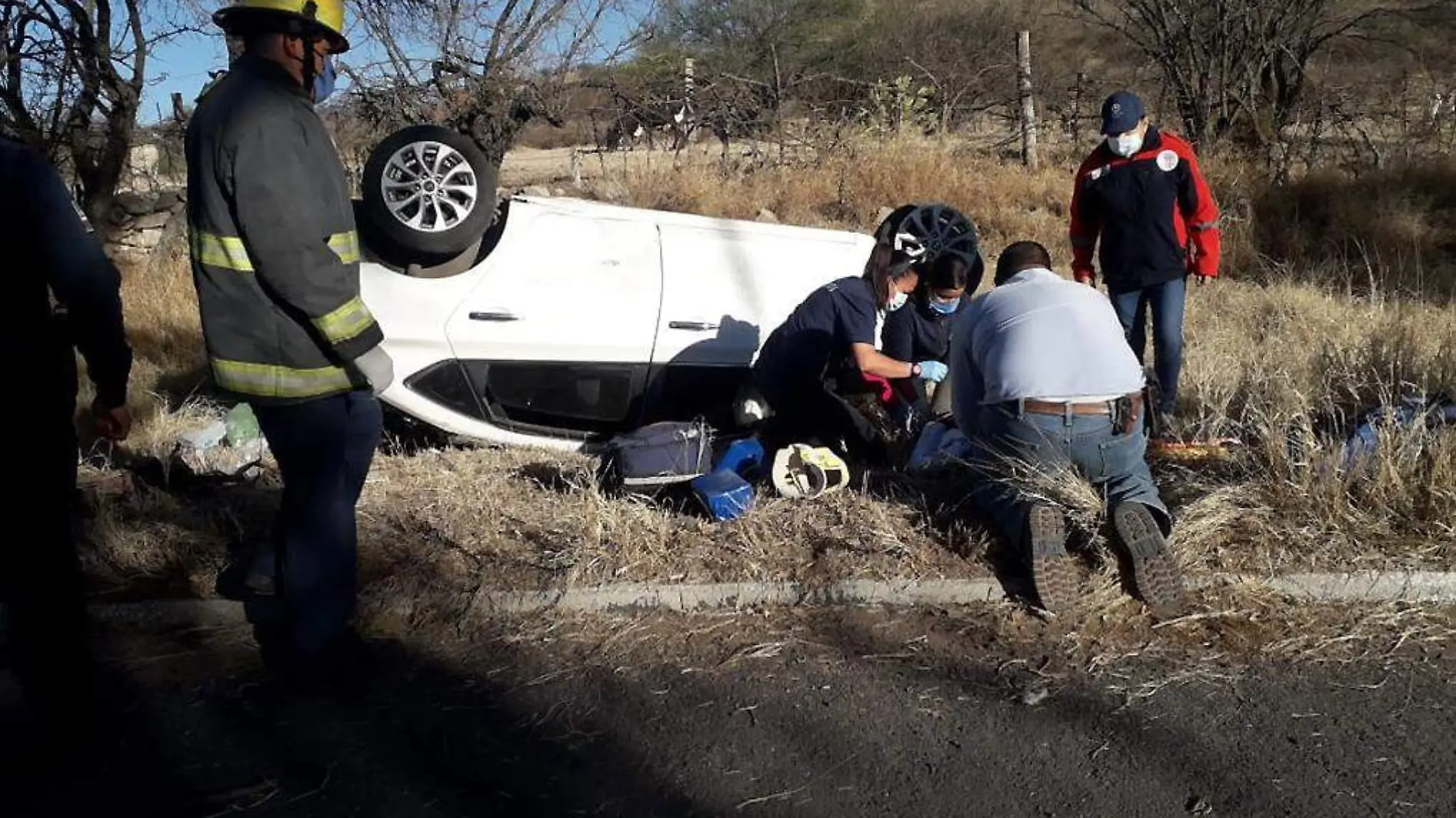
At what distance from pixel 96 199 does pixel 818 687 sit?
8.79m

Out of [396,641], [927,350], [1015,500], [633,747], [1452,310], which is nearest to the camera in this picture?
[633,747]

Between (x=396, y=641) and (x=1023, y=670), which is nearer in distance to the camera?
(x=1023, y=670)

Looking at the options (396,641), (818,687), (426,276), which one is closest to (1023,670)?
(818,687)

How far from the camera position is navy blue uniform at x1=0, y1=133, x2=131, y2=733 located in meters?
2.94

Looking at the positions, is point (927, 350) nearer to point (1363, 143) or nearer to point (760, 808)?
point (760, 808)

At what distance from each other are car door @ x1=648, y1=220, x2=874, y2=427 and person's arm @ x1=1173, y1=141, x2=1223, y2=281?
160cm

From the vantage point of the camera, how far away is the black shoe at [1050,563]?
3.83 meters

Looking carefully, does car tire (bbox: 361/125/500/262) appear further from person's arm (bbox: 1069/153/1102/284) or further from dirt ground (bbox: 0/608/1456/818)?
person's arm (bbox: 1069/153/1102/284)

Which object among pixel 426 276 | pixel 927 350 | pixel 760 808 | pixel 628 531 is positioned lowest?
pixel 760 808

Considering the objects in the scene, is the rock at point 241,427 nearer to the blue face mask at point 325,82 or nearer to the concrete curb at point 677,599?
the concrete curb at point 677,599

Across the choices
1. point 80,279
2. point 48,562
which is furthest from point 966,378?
point 48,562

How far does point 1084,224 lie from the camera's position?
19.7ft

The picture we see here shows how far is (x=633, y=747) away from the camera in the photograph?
323cm

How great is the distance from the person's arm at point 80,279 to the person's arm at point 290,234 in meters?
0.36
